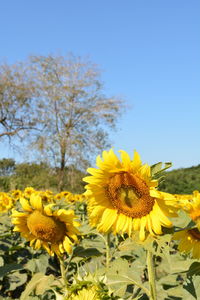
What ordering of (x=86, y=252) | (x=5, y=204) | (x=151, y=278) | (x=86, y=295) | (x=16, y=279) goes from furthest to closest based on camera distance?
(x=5, y=204) < (x=16, y=279) < (x=86, y=252) < (x=151, y=278) < (x=86, y=295)

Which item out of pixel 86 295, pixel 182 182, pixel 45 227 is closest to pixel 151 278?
pixel 86 295

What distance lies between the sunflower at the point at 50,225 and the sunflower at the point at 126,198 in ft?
1.56

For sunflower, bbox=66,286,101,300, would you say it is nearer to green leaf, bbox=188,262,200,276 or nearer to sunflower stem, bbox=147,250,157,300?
sunflower stem, bbox=147,250,157,300

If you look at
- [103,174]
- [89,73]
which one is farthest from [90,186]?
[89,73]

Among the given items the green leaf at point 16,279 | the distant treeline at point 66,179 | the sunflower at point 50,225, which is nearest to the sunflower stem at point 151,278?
the sunflower at point 50,225

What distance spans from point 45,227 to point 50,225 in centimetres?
3

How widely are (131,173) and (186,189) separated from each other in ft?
52.0

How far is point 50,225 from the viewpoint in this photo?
1.84 m

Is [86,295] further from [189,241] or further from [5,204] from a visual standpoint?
[5,204]

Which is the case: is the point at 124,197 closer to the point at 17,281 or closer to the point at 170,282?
the point at 170,282

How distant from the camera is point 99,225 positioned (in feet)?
4.41

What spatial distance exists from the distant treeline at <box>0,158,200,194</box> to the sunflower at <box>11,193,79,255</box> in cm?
1395

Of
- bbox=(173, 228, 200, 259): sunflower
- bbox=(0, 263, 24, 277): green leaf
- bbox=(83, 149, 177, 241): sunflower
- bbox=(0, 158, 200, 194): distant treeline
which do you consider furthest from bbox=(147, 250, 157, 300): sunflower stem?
bbox=(0, 158, 200, 194): distant treeline

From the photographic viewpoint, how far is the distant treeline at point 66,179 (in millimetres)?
16703
